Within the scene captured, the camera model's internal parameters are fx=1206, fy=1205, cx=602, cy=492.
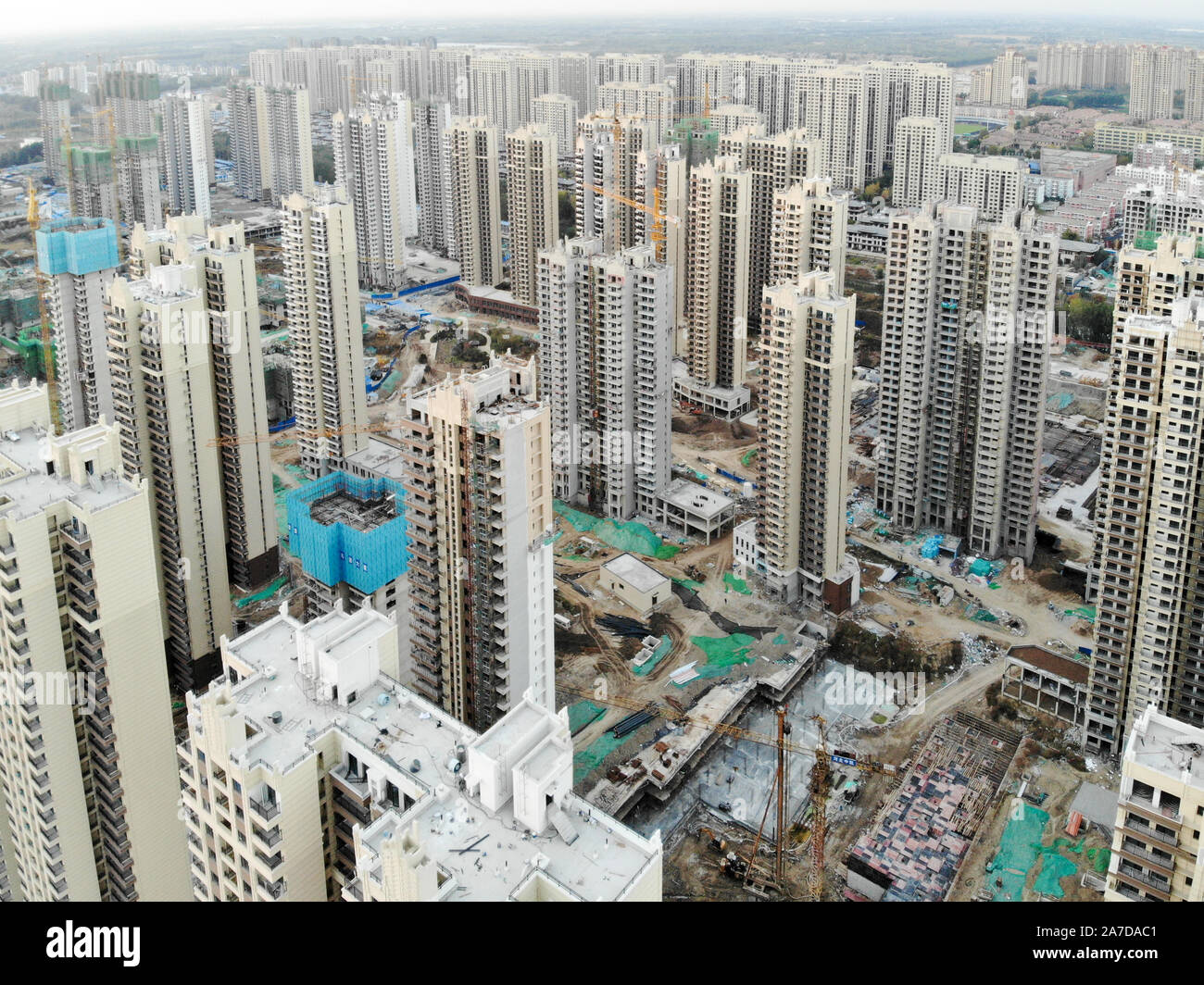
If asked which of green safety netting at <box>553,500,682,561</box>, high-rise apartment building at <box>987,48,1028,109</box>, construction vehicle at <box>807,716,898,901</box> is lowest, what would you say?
construction vehicle at <box>807,716,898,901</box>

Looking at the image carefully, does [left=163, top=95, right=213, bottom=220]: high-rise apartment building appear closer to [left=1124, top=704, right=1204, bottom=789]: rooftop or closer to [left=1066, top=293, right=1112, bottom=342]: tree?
[left=1066, top=293, right=1112, bottom=342]: tree

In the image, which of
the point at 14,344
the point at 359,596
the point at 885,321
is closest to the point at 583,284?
the point at 885,321

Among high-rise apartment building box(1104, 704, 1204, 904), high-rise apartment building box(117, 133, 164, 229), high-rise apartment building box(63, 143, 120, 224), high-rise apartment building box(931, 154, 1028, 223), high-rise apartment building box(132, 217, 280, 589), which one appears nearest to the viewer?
high-rise apartment building box(1104, 704, 1204, 904)

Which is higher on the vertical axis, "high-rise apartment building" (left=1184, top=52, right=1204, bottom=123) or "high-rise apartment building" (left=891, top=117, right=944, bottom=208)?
"high-rise apartment building" (left=1184, top=52, right=1204, bottom=123)

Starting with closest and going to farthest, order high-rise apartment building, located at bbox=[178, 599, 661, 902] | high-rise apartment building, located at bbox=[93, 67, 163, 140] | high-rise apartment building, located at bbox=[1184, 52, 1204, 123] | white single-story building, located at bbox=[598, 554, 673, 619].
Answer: high-rise apartment building, located at bbox=[178, 599, 661, 902]
white single-story building, located at bbox=[598, 554, 673, 619]
high-rise apartment building, located at bbox=[93, 67, 163, 140]
high-rise apartment building, located at bbox=[1184, 52, 1204, 123]

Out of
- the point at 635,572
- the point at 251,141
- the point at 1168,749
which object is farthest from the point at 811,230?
the point at 251,141

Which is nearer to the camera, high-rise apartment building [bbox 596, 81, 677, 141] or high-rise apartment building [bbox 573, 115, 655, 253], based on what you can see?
high-rise apartment building [bbox 573, 115, 655, 253]

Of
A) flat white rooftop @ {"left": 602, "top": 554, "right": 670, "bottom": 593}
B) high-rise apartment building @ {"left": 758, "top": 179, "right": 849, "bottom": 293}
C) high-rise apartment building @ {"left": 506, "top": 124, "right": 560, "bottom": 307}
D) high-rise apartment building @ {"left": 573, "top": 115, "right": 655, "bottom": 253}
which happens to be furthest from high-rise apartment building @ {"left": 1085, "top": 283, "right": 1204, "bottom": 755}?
high-rise apartment building @ {"left": 506, "top": 124, "right": 560, "bottom": 307}
